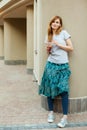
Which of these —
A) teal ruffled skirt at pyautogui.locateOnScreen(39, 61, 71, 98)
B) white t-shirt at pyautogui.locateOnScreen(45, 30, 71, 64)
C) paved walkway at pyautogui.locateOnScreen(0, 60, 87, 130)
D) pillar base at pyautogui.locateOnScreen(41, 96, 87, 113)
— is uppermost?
white t-shirt at pyautogui.locateOnScreen(45, 30, 71, 64)

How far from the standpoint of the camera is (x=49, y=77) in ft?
16.7

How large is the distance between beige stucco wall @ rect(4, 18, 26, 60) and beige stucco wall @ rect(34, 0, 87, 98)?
33.9 ft

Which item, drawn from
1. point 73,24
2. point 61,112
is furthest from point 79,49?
point 61,112

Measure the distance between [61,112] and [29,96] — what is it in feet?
5.84

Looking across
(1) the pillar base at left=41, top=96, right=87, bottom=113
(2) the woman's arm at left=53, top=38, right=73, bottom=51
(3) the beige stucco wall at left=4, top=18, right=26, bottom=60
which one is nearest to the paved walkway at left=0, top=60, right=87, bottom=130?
(1) the pillar base at left=41, top=96, right=87, bottom=113

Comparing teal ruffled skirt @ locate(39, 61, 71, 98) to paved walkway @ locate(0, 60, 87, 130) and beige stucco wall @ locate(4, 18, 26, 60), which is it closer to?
paved walkway @ locate(0, 60, 87, 130)

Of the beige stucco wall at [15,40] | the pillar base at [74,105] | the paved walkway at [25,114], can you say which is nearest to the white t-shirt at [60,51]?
the pillar base at [74,105]

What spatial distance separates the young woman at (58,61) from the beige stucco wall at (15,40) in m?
10.7

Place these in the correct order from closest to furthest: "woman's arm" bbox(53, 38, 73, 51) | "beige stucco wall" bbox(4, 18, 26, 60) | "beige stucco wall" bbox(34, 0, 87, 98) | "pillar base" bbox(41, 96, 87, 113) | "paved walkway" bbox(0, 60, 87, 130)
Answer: "paved walkway" bbox(0, 60, 87, 130), "woman's arm" bbox(53, 38, 73, 51), "beige stucco wall" bbox(34, 0, 87, 98), "pillar base" bbox(41, 96, 87, 113), "beige stucco wall" bbox(4, 18, 26, 60)

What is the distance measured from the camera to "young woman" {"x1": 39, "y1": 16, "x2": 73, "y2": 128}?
502cm

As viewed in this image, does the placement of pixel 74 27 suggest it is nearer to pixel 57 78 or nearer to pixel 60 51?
pixel 60 51

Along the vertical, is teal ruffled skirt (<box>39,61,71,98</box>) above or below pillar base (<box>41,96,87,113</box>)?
above

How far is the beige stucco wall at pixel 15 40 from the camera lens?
1571cm

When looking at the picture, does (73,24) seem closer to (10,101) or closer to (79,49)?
(79,49)
